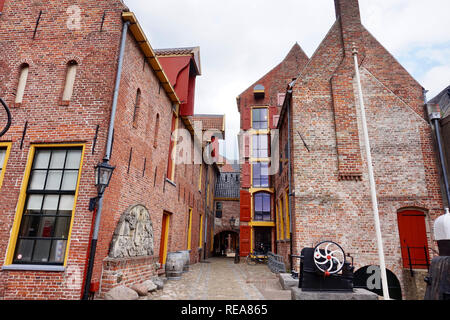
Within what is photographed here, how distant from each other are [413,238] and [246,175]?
1195 cm

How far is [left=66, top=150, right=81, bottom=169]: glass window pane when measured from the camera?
20.1 feet

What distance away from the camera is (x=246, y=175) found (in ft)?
63.6

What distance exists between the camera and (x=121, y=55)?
6762 millimetres

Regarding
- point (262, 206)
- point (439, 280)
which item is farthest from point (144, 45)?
point (262, 206)

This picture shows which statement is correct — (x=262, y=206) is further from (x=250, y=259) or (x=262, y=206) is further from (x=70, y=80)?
(x=70, y=80)

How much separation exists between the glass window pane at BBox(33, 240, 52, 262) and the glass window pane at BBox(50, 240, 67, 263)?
0.38 feet

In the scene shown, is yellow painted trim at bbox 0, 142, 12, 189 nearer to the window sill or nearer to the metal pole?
the window sill

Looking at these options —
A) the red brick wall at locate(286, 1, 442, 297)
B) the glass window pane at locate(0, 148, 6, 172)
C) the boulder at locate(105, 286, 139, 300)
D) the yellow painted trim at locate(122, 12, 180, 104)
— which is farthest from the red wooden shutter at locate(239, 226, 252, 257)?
the glass window pane at locate(0, 148, 6, 172)

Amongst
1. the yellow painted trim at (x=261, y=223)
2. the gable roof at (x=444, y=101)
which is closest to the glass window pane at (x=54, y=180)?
the gable roof at (x=444, y=101)

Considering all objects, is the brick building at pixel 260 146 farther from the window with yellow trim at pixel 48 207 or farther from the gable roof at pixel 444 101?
the window with yellow trim at pixel 48 207

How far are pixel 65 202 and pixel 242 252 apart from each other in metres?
14.0

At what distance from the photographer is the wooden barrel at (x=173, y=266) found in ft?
29.5

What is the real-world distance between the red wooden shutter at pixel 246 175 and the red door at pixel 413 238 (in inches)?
446
